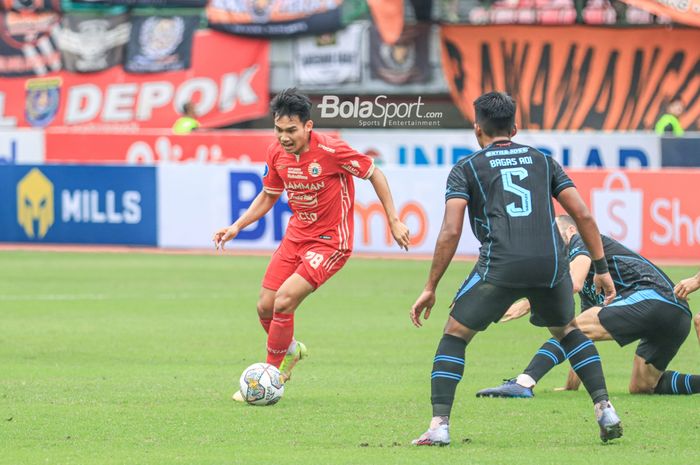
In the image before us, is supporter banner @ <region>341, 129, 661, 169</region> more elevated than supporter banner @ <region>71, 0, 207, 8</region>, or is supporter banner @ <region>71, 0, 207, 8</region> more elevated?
supporter banner @ <region>71, 0, 207, 8</region>

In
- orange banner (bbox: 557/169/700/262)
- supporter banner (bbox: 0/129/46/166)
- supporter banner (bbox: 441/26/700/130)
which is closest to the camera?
orange banner (bbox: 557/169/700/262)

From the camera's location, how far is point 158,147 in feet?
80.1

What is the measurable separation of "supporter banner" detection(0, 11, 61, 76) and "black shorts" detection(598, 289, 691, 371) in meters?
22.6

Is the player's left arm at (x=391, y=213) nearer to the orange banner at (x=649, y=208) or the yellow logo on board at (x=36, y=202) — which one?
the orange banner at (x=649, y=208)

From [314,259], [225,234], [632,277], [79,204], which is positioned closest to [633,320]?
[632,277]

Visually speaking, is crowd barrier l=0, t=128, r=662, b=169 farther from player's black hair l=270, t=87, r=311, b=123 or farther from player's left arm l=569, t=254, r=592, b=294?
player's black hair l=270, t=87, r=311, b=123

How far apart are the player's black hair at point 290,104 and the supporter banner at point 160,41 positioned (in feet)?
67.6

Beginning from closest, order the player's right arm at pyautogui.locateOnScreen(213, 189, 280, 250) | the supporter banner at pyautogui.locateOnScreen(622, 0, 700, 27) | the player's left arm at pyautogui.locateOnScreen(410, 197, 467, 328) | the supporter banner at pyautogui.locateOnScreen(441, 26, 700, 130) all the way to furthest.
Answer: the player's left arm at pyautogui.locateOnScreen(410, 197, 467, 328) → the player's right arm at pyautogui.locateOnScreen(213, 189, 280, 250) → the supporter banner at pyautogui.locateOnScreen(622, 0, 700, 27) → the supporter banner at pyautogui.locateOnScreen(441, 26, 700, 130)

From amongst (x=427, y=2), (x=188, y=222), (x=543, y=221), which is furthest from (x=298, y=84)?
(x=543, y=221)

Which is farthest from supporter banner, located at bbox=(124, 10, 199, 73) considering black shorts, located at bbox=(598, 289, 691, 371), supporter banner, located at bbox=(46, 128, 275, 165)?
black shorts, located at bbox=(598, 289, 691, 371)

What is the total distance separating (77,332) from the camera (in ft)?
45.0

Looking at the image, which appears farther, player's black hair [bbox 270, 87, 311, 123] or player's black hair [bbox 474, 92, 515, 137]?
player's black hair [bbox 270, 87, 311, 123]

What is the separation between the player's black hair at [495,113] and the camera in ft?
25.3

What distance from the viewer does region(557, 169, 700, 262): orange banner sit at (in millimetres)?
19953
